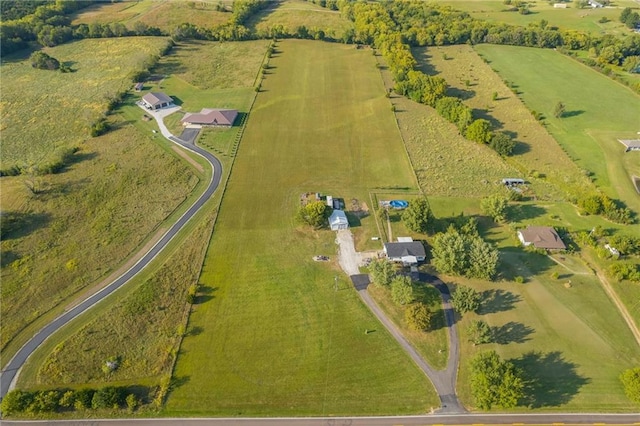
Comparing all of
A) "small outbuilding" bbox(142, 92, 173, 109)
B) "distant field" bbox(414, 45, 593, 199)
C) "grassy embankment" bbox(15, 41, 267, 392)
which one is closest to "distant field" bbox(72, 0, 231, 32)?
"small outbuilding" bbox(142, 92, 173, 109)

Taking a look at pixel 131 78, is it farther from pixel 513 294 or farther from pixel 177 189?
pixel 513 294

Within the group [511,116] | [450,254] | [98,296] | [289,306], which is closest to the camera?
[289,306]

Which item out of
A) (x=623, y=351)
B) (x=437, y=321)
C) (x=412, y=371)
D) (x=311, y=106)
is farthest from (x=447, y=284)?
(x=311, y=106)

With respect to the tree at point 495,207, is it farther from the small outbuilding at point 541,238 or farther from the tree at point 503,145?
the tree at point 503,145

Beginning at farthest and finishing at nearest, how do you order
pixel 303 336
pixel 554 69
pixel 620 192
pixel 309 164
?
pixel 554 69, pixel 309 164, pixel 620 192, pixel 303 336

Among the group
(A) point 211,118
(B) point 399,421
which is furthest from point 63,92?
(B) point 399,421

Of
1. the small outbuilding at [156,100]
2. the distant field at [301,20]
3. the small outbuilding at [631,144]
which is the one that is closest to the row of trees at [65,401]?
the small outbuilding at [156,100]

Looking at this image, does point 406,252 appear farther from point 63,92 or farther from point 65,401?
point 63,92
